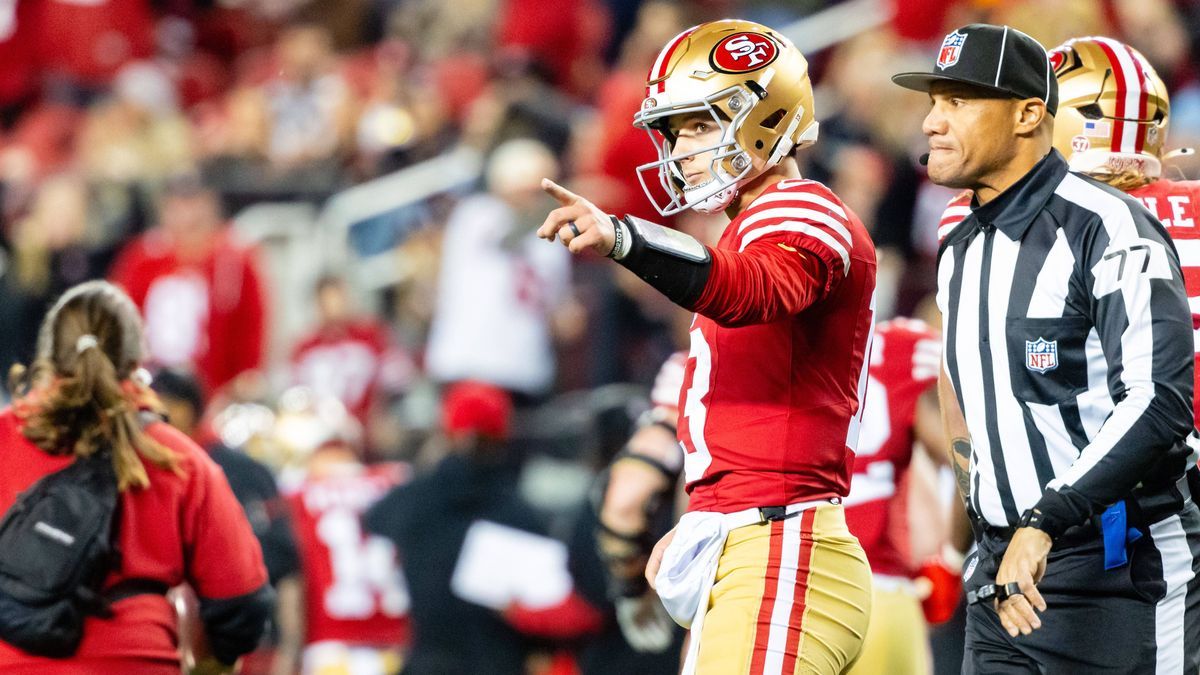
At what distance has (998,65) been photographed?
420 centimetres

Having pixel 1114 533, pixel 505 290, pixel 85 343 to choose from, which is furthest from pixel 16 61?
pixel 1114 533

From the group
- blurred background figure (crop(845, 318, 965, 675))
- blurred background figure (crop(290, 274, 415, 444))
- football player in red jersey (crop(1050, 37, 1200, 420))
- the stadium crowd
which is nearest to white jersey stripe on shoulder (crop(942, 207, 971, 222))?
football player in red jersey (crop(1050, 37, 1200, 420))

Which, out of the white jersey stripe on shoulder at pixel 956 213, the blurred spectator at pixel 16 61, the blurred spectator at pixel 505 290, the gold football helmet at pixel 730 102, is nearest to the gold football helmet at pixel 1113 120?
the white jersey stripe on shoulder at pixel 956 213

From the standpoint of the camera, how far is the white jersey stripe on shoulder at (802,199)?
4.15m

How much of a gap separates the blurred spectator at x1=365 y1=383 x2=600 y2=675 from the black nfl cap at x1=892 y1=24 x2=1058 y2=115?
15.2 ft

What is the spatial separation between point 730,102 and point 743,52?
0.16m

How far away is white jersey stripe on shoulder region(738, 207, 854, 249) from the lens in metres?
4.09

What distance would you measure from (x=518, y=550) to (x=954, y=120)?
462 centimetres

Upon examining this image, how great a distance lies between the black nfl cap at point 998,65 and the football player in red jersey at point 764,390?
401mm

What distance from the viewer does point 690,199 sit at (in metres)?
4.40

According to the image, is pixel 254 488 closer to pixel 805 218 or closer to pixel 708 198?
pixel 708 198

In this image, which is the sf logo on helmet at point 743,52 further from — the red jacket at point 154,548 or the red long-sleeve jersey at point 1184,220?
the red jacket at point 154,548

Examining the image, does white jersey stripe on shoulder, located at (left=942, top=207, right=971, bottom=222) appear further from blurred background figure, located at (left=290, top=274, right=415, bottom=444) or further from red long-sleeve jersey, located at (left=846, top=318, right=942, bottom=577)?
blurred background figure, located at (left=290, top=274, right=415, bottom=444)

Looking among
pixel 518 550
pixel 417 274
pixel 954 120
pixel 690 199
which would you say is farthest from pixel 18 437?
pixel 417 274
